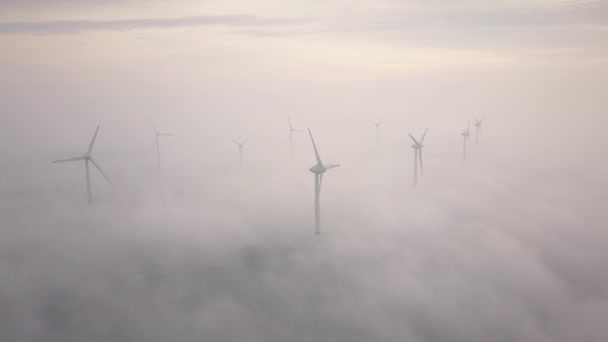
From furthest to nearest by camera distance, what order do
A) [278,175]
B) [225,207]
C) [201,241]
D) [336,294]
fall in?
[278,175] → [225,207] → [201,241] → [336,294]

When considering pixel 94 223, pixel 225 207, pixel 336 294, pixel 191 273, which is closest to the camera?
pixel 336 294

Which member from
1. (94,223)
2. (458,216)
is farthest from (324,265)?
(94,223)

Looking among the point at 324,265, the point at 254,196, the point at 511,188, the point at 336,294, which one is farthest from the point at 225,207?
the point at 511,188

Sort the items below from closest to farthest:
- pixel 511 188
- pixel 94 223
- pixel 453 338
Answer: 1. pixel 453 338
2. pixel 94 223
3. pixel 511 188

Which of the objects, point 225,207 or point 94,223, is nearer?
point 94,223

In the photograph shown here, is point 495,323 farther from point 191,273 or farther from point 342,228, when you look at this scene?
point 191,273

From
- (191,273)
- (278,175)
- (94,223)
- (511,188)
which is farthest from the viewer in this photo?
(278,175)

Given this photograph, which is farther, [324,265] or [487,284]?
[324,265]

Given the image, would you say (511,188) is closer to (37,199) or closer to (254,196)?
(254,196)
